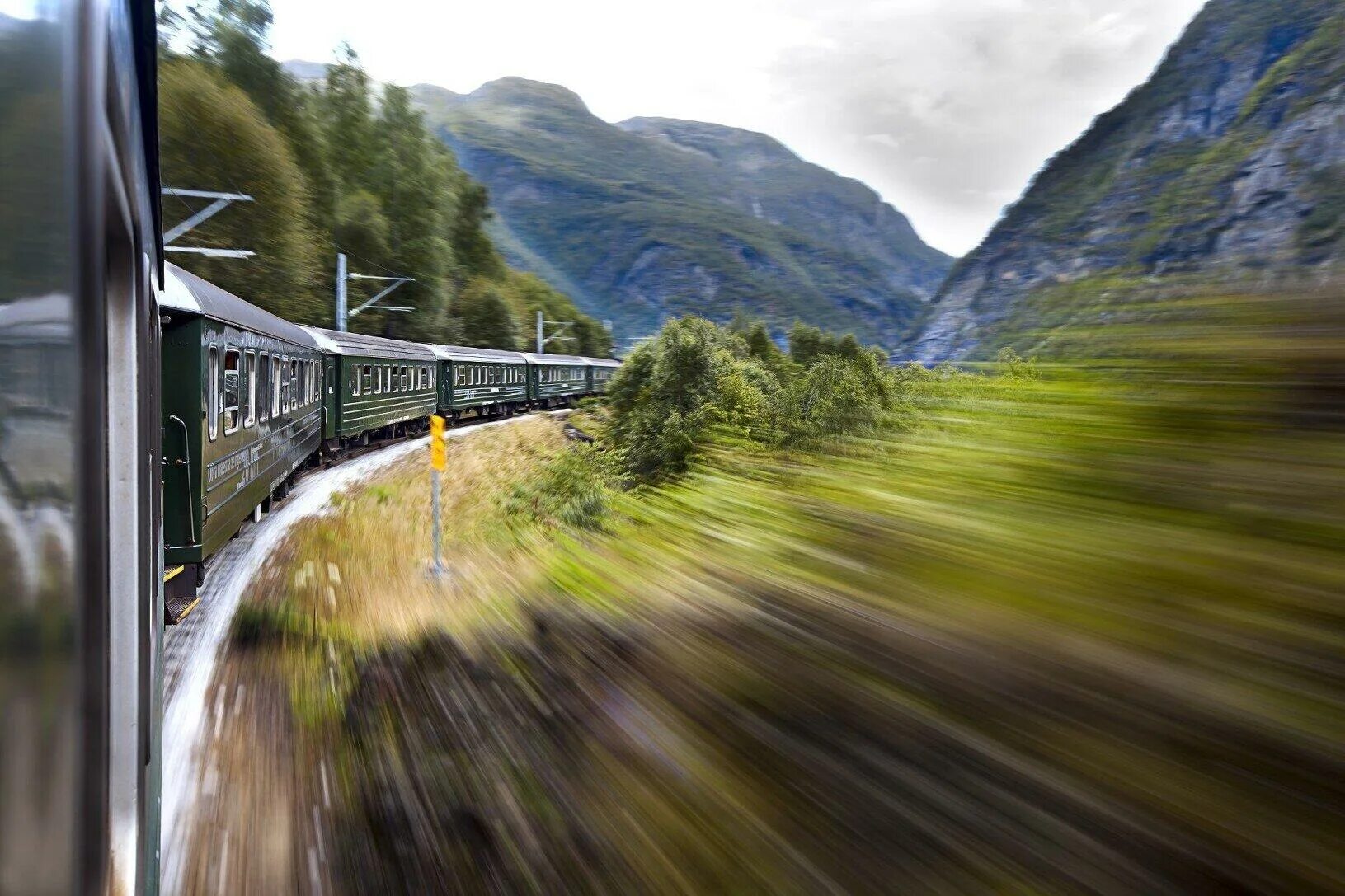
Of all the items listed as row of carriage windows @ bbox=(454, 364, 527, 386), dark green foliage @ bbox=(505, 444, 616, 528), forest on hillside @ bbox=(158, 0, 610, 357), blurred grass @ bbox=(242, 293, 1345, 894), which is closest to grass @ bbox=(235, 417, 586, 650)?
dark green foliage @ bbox=(505, 444, 616, 528)

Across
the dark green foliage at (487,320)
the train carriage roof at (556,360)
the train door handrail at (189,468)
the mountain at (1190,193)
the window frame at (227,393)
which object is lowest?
the train door handrail at (189,468)

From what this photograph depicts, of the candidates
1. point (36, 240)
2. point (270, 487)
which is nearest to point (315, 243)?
point (270, 487)

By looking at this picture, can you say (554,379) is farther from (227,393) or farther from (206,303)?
(206,303)

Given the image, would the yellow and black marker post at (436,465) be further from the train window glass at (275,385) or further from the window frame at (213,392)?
the train window glass at (275,385)

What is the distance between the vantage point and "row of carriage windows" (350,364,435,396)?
19.8 metres

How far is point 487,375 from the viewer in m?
33.6

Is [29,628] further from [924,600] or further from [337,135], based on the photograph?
[337,135]

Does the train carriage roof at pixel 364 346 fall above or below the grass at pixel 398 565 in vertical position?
above

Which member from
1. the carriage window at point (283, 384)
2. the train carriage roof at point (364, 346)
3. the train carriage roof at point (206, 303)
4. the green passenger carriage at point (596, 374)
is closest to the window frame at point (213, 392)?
the train carriage roof at point (206, 303)

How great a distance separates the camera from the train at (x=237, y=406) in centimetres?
752

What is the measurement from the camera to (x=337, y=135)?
54875 millimetres

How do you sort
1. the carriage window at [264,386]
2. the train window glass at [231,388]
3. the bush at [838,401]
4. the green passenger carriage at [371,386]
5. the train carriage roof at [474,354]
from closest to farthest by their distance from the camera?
1. the bush at [838,401]
2. the train window glass at [231,388]
3. the carriage window at [264,386]
4. the green passenger carriage at [371,386]
5. the train carriage roof at [474,354]

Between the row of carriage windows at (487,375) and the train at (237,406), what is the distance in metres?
6.43

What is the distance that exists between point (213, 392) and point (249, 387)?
1932 mm
